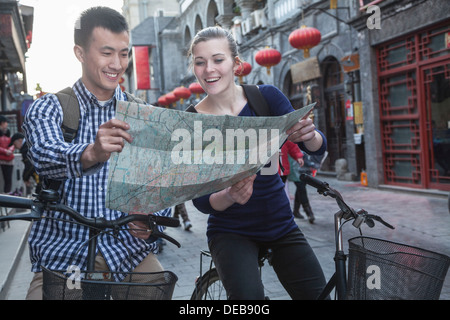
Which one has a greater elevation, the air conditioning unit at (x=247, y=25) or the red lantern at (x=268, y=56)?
the air conditioning unit at (x=247, y=25)

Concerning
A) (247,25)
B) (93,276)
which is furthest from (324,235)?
(247,25)

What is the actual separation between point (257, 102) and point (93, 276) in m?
1.14

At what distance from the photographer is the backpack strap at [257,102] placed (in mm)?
2422

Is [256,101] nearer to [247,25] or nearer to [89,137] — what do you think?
[89,137]

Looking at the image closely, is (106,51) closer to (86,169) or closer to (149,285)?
(86,169)

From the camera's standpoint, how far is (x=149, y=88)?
137ft

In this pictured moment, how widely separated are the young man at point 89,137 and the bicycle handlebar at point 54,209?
81 mm

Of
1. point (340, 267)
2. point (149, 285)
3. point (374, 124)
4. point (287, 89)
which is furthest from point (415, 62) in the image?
point (149, 285)

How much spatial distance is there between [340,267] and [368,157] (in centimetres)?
1162

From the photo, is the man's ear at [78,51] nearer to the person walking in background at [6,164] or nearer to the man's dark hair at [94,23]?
the man's dark hair at [94,23]

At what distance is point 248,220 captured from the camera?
2.34 m

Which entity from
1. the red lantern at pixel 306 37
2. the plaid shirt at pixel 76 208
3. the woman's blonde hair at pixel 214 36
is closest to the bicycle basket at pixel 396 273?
the plaid shirt at pixel 76 208

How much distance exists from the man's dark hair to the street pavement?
3.28 m

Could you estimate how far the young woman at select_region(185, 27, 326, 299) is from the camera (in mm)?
2254
